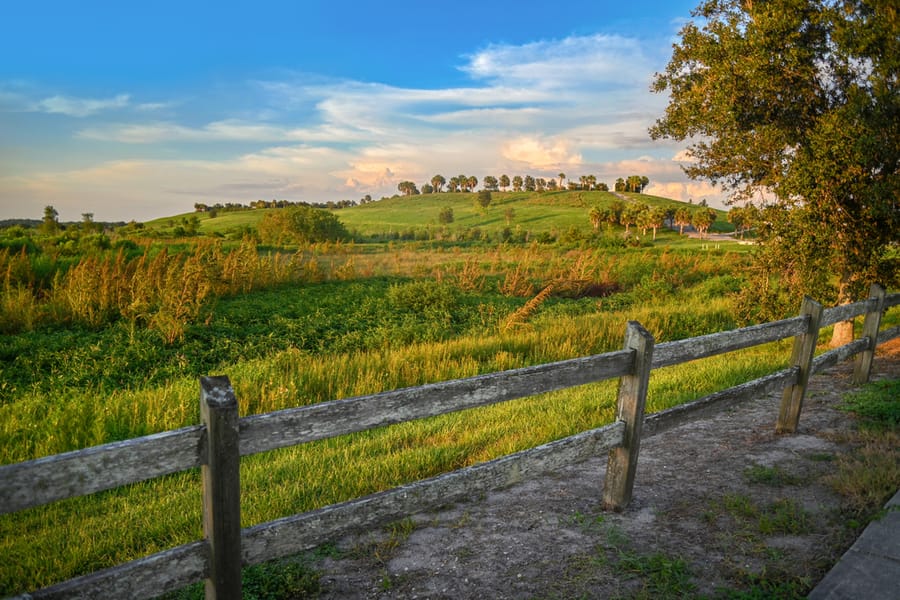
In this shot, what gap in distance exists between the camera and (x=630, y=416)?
467cm

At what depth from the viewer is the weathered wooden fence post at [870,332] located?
27.4 feet

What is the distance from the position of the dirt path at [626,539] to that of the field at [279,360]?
1008 millimetres

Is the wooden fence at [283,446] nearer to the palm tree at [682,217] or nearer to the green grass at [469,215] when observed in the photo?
the green grass at [469,215]

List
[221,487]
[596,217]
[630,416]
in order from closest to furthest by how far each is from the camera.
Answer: [221,487]
[630,416]
[596,217]

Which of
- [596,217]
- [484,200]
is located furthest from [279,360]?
[484,200]

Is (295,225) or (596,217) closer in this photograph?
(295,225)

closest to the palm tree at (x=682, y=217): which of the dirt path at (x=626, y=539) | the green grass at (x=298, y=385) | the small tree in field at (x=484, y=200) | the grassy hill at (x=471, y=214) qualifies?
the grassy hill at (x=471, y=214)

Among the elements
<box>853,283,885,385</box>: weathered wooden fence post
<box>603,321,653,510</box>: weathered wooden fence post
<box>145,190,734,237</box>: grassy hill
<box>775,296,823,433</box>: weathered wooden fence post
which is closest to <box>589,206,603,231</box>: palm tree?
<box>145,190,734,237</box>: grassy hill

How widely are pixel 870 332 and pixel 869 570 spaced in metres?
6.01

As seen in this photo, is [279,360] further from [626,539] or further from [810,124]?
[810,124]

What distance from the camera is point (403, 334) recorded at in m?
13.5

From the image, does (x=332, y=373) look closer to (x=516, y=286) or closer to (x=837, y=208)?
(x=837, y=208)

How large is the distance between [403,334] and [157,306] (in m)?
6.23

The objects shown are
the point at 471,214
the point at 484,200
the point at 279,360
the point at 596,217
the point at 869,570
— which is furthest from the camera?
the point at 484,200
